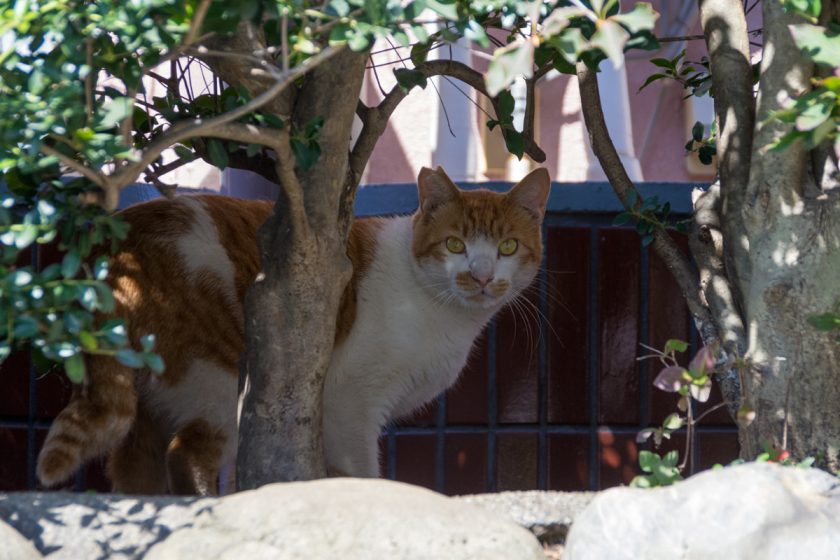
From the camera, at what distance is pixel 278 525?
1.56 meters

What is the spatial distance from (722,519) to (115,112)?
1071 mm

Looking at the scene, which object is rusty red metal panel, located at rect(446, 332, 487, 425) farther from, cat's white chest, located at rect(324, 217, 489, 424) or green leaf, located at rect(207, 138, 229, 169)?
green leaf, located at rect(207, 138, 229, 169)

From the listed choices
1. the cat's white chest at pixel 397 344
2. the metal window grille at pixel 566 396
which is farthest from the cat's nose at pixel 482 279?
the metal window grille at pixel 566 396

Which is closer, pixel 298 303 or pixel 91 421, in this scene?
pixel 298 303

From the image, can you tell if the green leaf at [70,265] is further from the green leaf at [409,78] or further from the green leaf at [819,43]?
the green leaf at [819,43]

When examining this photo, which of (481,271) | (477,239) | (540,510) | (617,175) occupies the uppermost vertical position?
(617,175)

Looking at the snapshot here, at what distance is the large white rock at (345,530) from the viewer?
151 centimetres

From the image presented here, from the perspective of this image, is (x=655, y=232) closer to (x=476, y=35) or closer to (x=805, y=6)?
(x=805, y=6)

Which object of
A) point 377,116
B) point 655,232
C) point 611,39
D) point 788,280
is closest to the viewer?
point 611,39

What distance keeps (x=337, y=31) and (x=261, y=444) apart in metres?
0.94

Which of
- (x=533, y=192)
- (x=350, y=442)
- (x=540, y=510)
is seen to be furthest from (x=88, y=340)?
(x=533, y=192)

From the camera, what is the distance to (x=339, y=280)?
2.14m

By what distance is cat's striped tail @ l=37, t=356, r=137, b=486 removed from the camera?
215cm

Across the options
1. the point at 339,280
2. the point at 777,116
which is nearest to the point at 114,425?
the point at 339,280
